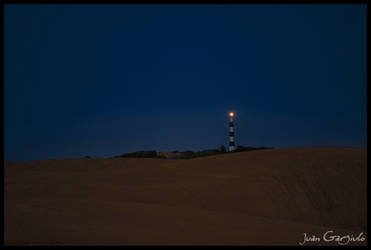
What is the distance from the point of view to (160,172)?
36.3 feet

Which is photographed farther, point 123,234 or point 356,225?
point 356,225

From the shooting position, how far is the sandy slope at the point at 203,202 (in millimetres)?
4664

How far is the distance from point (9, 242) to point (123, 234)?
141 centimetres

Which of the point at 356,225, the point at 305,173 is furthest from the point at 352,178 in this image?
the point at 356,225

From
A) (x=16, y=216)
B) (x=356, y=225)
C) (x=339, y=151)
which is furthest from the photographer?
(x=339, y=151)

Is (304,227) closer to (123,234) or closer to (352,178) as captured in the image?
(123,234)

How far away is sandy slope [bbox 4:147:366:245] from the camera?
4664mm

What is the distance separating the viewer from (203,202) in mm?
7559

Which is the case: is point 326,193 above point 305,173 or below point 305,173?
below

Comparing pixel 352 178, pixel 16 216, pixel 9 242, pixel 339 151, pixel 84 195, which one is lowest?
pixel 9 242
